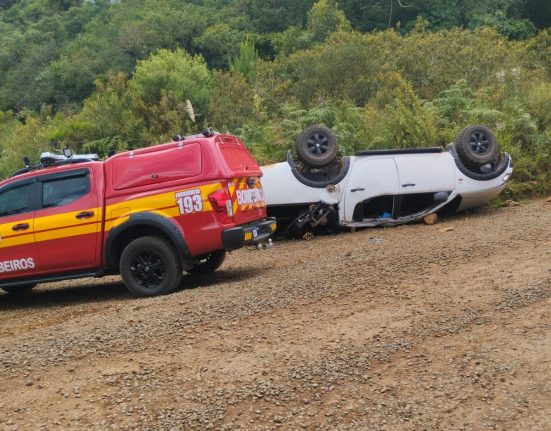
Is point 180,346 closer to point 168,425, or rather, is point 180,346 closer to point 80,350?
point 80,350

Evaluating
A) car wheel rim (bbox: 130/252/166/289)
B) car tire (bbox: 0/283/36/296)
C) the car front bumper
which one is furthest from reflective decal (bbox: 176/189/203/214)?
car tire (bbox: 0/283/36/296)

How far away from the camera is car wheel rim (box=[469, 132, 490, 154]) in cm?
1171

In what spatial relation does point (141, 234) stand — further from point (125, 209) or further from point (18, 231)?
point (18, 231)

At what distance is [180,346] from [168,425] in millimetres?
1350

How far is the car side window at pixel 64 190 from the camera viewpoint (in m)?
8.14

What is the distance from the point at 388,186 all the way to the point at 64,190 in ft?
17.9

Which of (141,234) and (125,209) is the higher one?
(125,209)

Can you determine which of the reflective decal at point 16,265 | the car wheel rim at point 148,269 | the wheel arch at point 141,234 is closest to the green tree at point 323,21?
the wheel arch at point 141,234

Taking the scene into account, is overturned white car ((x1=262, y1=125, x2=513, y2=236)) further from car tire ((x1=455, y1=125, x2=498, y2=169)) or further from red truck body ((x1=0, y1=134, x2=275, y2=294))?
red truck body ((x1=0, y1=134, x2=275, y2=294))

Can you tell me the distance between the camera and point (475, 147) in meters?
11.8

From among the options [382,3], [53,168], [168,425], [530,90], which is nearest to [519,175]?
[530,90]

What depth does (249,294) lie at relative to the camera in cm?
692

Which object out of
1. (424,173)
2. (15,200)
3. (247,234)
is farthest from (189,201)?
(424,173)

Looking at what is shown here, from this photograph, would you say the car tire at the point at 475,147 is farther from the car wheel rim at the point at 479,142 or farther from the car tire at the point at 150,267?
the car tire at the point at 150,267
